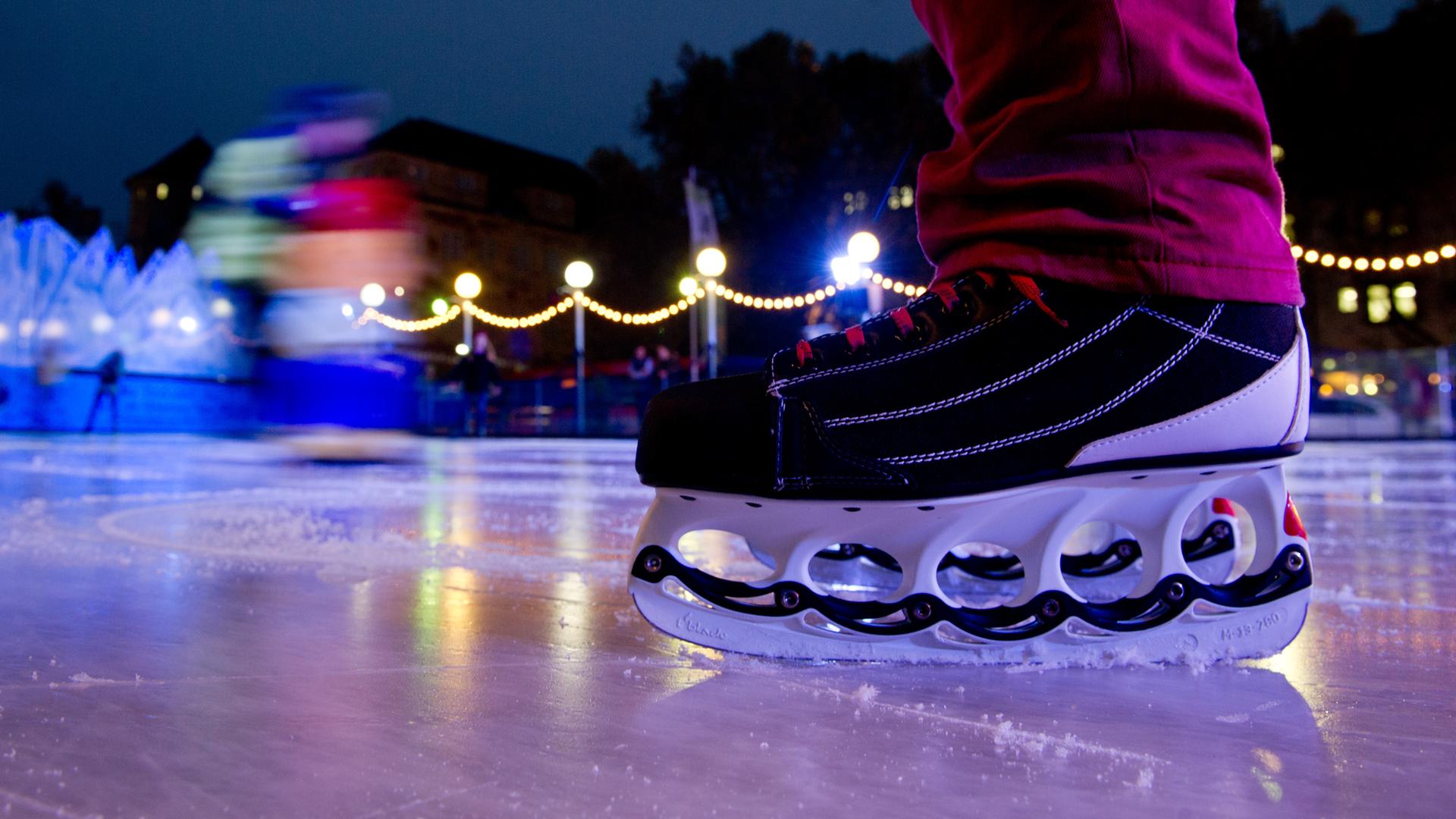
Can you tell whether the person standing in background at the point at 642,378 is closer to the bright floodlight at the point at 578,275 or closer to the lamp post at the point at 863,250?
the bright floodlight at the point at 578,275

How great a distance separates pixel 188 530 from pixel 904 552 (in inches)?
48.0

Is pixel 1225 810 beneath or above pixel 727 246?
beneath

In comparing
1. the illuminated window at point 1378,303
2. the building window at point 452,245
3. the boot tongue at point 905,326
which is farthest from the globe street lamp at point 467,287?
the illuminated window at point 1378,303

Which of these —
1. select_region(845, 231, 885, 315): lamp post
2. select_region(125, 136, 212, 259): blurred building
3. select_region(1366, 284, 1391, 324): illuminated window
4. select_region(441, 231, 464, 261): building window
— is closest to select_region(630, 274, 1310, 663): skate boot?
select_region(845, 231, 885, 315): lamp post

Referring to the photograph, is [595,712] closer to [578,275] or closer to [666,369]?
[666,369]

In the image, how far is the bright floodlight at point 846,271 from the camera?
8.35 m

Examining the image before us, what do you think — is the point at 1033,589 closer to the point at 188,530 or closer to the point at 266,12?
the point at 188,530

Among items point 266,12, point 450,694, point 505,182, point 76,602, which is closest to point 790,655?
point 450,694

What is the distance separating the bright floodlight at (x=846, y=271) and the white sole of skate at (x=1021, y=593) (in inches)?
302

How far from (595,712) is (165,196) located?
42.2 m

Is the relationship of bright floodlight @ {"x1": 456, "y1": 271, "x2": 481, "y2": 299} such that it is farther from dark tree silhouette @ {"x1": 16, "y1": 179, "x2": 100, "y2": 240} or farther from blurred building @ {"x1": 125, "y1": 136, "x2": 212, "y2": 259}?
blurred building @ {"x1": 125, "y1": 136, "x2": 212, "y2": 259}

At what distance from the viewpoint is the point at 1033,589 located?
68 centimetres

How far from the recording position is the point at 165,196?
35.9m

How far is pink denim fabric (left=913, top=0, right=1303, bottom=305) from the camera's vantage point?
69 centimetres
